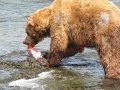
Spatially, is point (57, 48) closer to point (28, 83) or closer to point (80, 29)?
point (80, 29)

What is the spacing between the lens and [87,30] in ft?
31.3

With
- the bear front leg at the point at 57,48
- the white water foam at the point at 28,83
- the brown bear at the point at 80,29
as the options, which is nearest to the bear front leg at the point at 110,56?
the brown bear at the point at 80,29

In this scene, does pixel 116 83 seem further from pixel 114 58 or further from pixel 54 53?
pixel 54 53

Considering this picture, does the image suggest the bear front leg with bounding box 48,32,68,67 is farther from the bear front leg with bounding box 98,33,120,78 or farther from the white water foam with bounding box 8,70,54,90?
the bear front leg with bounding box 98,33,120,78

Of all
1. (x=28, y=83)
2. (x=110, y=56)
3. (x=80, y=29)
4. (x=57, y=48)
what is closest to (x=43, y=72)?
(x=57, y=48)

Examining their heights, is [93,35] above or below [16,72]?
above

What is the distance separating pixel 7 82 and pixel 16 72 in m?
0.67

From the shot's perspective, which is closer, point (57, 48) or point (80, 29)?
point (80, 29)

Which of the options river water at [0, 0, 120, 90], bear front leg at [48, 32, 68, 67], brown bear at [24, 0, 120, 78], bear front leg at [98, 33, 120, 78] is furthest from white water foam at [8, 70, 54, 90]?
bear front leg at [98, 33, 120, 78]

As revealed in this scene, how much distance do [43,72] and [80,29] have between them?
1.11 meters

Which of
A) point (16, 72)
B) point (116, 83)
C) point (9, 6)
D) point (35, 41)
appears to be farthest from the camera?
point (9, 6)

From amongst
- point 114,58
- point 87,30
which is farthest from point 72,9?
point 114,58

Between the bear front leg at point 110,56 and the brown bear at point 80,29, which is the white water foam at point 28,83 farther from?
the bear front leg at point 110,56

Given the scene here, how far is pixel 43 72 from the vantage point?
10.0 metres
